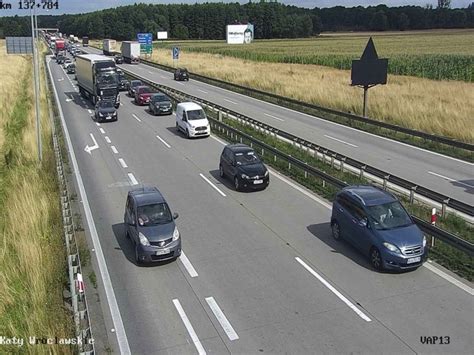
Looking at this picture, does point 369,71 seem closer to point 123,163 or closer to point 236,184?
point 236,184

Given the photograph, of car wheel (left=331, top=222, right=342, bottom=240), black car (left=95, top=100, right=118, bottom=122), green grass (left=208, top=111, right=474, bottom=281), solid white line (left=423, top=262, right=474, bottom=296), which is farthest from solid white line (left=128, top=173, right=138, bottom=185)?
black car (left=95, top=100, right=118, bottom=122)

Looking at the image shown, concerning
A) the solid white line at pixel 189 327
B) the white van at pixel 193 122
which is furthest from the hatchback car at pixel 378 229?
the white van at pixel 193 122

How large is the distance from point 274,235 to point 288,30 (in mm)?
191586

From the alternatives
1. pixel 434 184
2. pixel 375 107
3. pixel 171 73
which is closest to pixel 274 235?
pixel 434 184

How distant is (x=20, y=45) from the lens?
35688mm

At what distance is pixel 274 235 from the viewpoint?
15.8 meters

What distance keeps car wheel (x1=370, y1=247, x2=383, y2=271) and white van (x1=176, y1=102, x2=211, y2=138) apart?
731 inches

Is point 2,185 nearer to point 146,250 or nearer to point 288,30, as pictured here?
point 146,250

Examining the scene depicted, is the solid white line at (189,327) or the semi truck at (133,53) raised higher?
the semi truck at (133,53)

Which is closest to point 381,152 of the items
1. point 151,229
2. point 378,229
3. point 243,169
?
point 243,169

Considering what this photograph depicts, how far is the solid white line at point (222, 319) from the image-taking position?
10.5m

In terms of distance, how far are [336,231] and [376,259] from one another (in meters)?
2.22

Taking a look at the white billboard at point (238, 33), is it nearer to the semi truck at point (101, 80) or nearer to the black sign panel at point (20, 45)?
the semi truck at point (101, 80)

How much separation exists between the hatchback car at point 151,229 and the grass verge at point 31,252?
1.96 m
